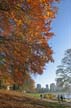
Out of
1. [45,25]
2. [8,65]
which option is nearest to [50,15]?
[45,25]

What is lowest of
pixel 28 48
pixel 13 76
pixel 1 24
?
pixel 13 76

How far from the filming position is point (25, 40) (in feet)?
75.4

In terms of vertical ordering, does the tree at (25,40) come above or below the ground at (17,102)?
above

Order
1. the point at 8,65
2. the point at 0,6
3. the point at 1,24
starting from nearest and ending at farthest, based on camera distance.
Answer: the point at 0,6 < the point at 1,24 < the point at 8,65

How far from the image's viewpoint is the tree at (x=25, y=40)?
21.6 metres

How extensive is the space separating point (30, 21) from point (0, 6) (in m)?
2.54

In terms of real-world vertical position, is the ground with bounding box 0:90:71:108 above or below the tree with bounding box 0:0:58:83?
below

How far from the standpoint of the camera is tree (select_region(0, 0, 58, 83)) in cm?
2156

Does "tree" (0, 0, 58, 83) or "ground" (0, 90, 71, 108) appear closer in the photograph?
"tree" (0, 0, 58, 83)

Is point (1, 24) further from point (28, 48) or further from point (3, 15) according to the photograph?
point (28, 48)

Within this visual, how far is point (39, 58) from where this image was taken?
22750mm

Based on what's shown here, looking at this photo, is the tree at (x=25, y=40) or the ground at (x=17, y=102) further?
the ground at (x=17, y=102)

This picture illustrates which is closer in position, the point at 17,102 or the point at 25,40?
the point at 25,40

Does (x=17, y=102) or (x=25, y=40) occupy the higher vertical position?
(x=25, y=40)
